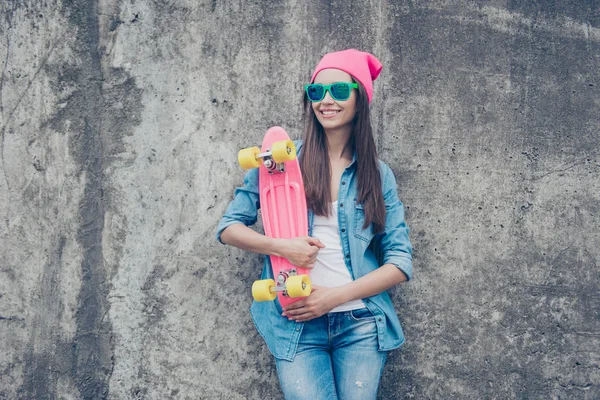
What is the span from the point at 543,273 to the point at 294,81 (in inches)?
65.6

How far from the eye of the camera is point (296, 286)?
2.19 metres

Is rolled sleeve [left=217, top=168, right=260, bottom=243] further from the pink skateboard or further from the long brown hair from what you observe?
the long brown hair

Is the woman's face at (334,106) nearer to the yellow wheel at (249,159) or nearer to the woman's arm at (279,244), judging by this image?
the yellow wheel at (249,159)

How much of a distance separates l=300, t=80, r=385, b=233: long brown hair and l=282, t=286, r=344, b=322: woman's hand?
330 millimetres

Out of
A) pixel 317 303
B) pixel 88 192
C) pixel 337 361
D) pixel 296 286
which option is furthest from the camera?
pixel 88 192

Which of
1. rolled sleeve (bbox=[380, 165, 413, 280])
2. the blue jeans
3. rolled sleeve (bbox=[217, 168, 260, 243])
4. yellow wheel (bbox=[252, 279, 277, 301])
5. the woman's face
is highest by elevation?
the woman's face

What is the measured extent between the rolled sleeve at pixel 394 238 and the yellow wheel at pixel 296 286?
1.42 ft

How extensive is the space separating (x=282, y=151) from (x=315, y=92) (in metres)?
0.33

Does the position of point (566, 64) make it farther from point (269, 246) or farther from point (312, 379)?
point (312, 379)

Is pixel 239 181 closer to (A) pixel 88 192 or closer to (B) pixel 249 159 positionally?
(B) pixel 249 159

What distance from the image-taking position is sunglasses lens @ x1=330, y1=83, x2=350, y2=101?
7.90 ft

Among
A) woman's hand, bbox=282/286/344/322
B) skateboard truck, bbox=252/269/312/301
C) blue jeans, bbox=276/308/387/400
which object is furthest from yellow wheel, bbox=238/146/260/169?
blue jeans, bbox=276/308/387/400

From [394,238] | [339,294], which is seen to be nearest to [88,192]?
[339,294]

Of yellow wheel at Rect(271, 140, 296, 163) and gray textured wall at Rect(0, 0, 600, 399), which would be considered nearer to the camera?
A: yellow wheel at Rect(271, 140, 296, 163)
